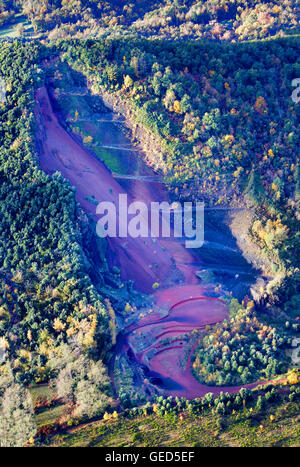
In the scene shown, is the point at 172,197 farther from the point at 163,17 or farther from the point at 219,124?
the point at 163,17

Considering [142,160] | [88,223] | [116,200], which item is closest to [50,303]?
[88,223]

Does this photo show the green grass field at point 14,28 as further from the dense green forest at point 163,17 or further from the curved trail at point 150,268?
the curved trail at point 150,268

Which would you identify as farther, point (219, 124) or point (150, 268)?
point (219, 124)

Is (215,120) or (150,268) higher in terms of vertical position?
(215,120)

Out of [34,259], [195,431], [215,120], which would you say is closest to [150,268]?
[34,259]

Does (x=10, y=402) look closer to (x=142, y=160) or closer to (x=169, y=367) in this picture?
(x=169, y=367)

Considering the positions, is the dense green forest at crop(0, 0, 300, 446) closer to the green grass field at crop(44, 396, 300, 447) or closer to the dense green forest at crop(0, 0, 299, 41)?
the green grass field at crop(44, 396, 300, 447)

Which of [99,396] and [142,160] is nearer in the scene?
[99,396]

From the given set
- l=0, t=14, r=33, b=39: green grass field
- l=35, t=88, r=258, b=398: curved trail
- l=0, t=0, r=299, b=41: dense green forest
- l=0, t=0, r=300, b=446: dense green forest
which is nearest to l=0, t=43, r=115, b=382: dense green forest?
l=0, t=0, r=300, b=446: dense green forest
